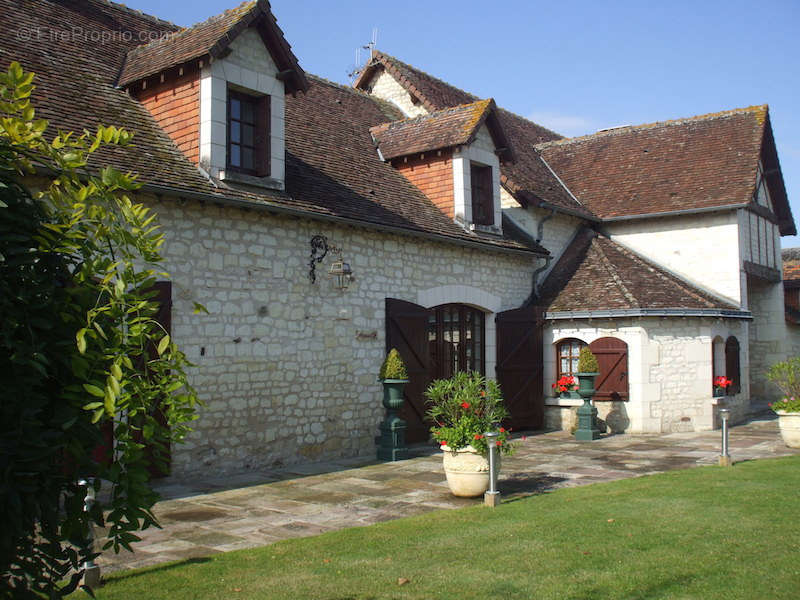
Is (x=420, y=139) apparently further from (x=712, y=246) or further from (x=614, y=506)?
(x=614, y=506)

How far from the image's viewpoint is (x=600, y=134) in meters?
20.5

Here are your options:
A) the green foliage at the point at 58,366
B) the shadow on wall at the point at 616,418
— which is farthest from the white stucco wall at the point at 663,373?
the green foliage at the point at 58,366

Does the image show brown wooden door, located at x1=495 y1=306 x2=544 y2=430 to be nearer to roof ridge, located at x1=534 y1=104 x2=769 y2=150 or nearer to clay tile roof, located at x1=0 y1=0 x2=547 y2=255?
clay tile roof, located at x1=0 y1=0 x2=547 y2=255

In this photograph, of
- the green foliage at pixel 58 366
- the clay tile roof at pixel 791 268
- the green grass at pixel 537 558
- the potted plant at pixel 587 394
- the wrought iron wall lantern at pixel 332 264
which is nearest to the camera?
the green foliage at pixel 58 366

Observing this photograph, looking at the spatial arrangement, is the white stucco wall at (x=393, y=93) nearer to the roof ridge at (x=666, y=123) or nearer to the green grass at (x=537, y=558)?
the roof ridge at (x=666, y=123)

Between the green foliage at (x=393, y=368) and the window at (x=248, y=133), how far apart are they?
3242 millimetres

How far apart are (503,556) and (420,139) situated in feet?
32.6

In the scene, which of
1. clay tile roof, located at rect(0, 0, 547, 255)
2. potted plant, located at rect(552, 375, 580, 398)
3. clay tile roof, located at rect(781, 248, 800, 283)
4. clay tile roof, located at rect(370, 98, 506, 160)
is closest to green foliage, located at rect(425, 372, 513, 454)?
clay tile roof, located at rect(0, 0, 547, 255)

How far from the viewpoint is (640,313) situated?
13773 millimetres

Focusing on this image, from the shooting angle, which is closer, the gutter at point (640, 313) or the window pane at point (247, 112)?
the window pane at point (247, 112)

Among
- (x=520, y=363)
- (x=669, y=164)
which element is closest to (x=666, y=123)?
(x=669, y=164)

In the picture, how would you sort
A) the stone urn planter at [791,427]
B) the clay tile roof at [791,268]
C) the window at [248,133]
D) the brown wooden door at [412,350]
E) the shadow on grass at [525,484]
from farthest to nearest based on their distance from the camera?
the clay tile roof at [791,268] < the brown wooden door at [412,350] < the stone urn planter at [791,427] < the window at [248,133] < the shadow on grass at [525,484]

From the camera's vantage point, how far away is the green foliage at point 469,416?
26.5 feet

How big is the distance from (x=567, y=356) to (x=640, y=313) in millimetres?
1886
